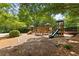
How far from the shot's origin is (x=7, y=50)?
4.17 meters

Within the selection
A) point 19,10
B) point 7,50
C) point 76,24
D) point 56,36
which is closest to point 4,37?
point 7,50

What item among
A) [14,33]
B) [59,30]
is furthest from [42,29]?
[14,33]

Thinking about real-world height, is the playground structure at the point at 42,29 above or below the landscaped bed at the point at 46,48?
above

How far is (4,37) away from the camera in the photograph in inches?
163

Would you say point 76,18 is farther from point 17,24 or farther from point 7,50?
point 7,50

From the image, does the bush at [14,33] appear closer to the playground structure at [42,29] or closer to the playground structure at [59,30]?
the playground structure at [42,29]

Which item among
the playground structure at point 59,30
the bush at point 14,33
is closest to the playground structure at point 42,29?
the playground structure at point 59,30

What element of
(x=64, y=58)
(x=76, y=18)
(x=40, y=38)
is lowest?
(x=64, y=58)

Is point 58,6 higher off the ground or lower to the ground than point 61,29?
higher

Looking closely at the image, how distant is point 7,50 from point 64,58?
35.1 inches

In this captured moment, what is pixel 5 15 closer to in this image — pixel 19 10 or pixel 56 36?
pixel 19 10

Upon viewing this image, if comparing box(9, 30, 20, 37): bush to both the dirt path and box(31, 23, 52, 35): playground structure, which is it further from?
box(31, 23, 52, 35): playground structure

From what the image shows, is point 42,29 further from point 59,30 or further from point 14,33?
point 14,33

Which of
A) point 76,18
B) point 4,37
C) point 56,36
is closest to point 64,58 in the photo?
point 56,36
